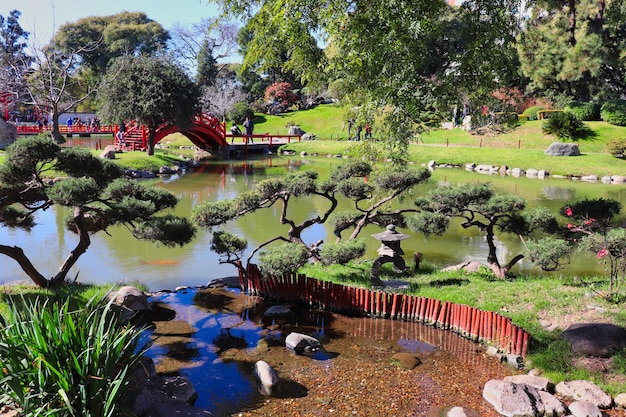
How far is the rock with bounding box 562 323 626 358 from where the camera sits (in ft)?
21.2

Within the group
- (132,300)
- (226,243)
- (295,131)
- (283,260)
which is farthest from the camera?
(295,131)

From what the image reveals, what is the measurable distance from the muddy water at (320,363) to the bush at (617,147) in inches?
970

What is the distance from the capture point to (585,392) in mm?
5891

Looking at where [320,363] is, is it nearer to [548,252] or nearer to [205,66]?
[548,252]

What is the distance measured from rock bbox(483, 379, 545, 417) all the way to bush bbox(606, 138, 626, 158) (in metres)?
26.0

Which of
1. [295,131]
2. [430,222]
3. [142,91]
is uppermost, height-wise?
[142,91]

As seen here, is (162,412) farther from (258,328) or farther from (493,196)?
(493,196)

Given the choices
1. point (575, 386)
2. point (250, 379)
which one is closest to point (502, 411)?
point (575, 386)

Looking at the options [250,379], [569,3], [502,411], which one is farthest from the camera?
[569,3]

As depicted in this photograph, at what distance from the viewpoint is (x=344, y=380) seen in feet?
20.9

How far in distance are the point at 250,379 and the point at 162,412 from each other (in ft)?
5.26

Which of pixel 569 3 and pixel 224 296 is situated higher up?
pixel 569 3

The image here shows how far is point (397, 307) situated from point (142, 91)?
72.7 ft

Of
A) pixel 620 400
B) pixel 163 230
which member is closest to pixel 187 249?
pixel 163 230
